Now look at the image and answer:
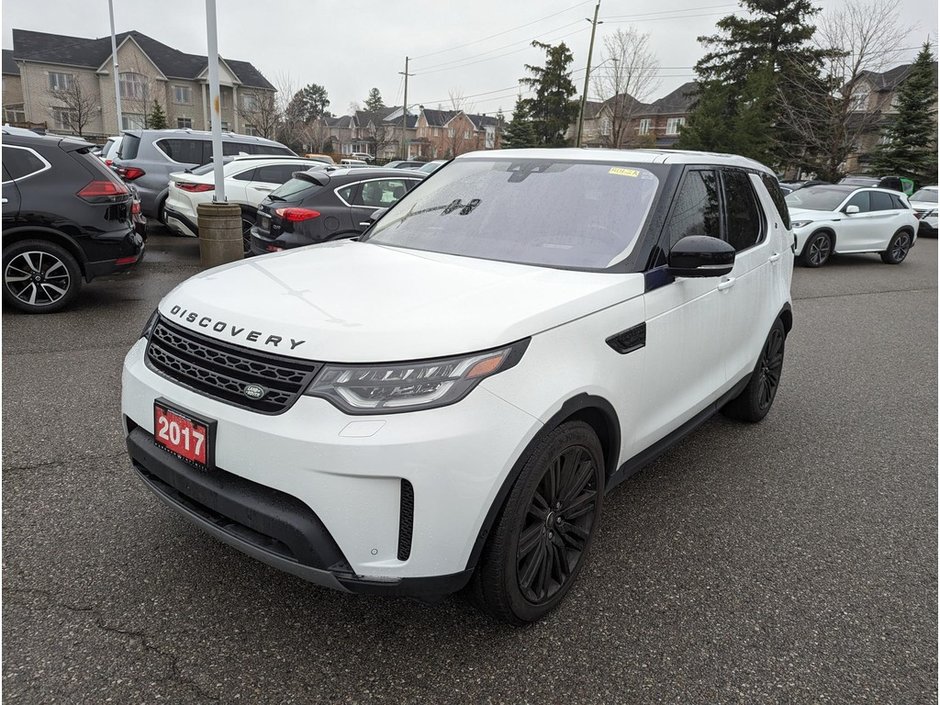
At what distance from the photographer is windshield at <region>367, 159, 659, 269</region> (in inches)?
120

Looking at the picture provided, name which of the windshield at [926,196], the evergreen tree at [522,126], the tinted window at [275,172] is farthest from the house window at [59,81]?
the windshield at [926,196]

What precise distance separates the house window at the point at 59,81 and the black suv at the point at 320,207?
2207 inches

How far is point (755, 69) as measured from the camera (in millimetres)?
42344

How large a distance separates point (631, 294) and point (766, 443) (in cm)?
233

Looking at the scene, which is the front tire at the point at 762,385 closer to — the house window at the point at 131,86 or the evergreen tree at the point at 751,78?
the evergreen tree at the point at 751,78

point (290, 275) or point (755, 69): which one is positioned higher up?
point (755, 69)

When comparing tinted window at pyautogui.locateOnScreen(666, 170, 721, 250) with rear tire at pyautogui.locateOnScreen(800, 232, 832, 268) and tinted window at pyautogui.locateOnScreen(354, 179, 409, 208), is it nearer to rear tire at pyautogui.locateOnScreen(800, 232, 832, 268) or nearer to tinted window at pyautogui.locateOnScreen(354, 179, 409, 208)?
tinted window at pyautogui.locateOnScreen(354, 179, 409, 208)

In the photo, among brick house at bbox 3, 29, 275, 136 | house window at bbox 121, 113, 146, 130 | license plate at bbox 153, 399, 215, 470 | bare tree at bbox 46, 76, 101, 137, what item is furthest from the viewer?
brick house at bbox 3, 29, 275, 136

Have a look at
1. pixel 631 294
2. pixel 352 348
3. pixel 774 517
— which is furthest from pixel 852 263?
pixel 352 348

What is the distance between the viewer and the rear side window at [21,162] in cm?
653

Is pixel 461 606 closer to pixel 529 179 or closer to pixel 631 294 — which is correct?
pixel 631 294

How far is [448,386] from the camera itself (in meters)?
2.08

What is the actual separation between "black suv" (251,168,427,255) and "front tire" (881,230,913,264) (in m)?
11.7

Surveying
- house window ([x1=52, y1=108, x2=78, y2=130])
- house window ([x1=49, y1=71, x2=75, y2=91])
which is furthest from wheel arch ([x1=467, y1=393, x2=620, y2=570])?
house window ([x1=49, y1=71, x2=75, y2=91])
